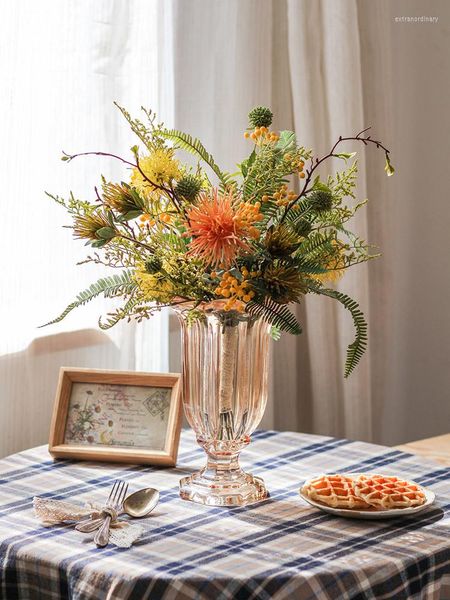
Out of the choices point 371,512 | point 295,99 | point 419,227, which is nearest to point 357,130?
point 295,99

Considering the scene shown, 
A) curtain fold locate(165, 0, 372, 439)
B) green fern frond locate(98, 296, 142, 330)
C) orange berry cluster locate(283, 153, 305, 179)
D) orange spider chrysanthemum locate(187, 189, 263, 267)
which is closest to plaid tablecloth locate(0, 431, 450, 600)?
green fern frond locate(98, 296, 142, 330)

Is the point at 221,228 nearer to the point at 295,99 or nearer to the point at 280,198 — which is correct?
the point at 280,198

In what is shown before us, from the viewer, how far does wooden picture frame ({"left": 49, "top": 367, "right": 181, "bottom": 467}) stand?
4.98ft

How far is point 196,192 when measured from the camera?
130cm

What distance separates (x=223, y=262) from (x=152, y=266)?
0.10m

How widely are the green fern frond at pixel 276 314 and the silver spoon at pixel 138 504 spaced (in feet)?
0.96

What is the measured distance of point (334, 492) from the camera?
4.36ft

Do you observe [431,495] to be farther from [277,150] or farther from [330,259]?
[277,150]

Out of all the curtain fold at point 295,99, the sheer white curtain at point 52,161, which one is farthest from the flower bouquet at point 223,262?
the curtain fold at point 295,99

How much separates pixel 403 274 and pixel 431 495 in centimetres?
143

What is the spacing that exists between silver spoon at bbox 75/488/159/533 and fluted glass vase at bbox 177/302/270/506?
0.19 ft

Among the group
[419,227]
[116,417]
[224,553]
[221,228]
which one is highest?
[419,227]

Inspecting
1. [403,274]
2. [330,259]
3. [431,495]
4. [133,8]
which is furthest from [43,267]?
[403,274]

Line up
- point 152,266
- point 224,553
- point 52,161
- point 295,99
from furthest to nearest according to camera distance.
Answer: point 295,99 → point 52,161 → point 152,266 → point 224,553
